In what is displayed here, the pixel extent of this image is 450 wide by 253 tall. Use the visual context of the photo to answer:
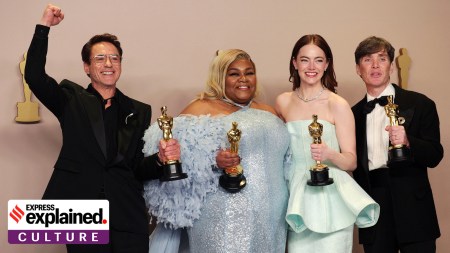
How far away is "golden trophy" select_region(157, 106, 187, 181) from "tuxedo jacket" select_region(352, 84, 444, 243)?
942mm

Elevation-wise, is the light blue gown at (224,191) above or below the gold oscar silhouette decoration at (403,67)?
below

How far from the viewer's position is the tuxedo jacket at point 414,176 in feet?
10.0

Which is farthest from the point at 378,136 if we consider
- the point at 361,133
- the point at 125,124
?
the point at 125,124

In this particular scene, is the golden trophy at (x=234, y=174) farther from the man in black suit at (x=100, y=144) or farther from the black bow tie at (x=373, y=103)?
the black bow tie at (x=373, y=103)

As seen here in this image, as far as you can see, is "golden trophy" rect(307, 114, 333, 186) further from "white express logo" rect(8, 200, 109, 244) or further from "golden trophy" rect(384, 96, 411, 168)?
"white express logo" rect(8, 200, 109, 244)

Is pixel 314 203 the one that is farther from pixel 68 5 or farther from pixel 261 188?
pixel 68 5

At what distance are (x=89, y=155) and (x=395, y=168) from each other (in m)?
1.44

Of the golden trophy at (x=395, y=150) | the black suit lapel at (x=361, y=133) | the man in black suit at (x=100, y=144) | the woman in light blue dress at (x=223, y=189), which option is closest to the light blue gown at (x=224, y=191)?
the woman in light blue dress at (x=223, y=189)

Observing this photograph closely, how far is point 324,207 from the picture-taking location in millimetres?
2963

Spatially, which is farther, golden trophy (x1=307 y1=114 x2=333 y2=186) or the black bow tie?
the black bow tie

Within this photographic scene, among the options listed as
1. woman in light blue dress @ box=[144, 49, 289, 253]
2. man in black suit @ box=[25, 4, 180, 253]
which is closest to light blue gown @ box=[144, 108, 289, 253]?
woman in light blue dress @ box=[144, 49, 289, 253]

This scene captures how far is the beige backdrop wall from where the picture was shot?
12.1ft

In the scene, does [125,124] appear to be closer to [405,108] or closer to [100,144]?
[100,144]

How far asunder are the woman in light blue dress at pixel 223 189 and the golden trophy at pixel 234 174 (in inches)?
1.9
